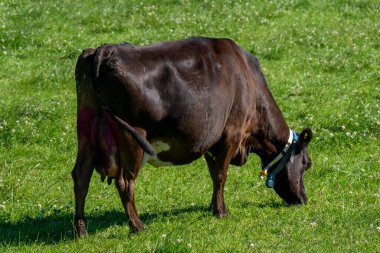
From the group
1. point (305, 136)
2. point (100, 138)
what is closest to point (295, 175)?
point (305, 136)

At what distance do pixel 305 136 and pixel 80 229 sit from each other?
3478mm

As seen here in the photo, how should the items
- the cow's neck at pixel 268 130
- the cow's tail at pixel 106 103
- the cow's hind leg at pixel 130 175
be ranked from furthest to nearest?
the cow's neck at pixel 268 130 → the cow's hind leg at pixel 130 175 → the cow's tail at pixel 106 103

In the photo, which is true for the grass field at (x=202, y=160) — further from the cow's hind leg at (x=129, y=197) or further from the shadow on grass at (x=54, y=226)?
the cow's hind leg at (x=129, y=197)

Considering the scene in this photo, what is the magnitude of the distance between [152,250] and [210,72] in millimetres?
2600

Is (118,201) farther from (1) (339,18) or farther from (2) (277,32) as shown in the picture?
(1) (339,18)

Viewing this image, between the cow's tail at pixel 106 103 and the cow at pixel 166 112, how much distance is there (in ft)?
0.03

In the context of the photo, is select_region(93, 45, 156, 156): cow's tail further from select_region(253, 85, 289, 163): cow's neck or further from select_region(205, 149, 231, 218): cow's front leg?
select_region(253, 85, 289, 163): cow's neck

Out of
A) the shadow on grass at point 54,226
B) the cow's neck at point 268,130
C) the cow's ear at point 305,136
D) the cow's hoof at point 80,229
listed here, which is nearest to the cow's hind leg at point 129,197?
the shadow on grass at point 54,226

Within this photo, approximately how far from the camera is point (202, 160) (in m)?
13.2

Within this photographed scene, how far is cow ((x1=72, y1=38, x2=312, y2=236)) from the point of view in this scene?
917cm

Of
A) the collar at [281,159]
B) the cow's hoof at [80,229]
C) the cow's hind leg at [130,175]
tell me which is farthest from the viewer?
the collar at [281,159]

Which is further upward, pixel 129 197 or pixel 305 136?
pixel 129 197

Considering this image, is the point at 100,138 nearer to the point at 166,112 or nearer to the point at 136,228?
the point at 166,112

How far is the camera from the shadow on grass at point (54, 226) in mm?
9320
